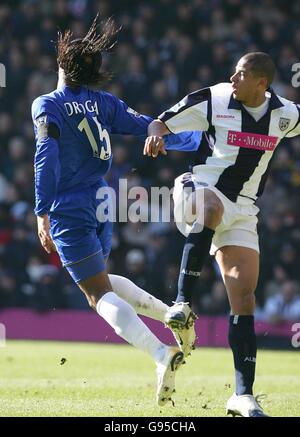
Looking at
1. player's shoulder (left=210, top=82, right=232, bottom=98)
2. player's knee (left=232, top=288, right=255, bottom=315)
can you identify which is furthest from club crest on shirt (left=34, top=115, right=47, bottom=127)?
player's knee (left=232, top=288, right=255, bottom=315)

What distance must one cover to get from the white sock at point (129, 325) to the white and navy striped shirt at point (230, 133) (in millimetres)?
1123

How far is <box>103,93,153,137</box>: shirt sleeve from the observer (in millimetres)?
7137

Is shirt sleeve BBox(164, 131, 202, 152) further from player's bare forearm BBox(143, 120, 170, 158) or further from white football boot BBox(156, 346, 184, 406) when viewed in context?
white football boot BBox(156, 346, 184, 406)

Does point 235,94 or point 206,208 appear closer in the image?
point 206,208

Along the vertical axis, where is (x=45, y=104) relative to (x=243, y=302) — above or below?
above

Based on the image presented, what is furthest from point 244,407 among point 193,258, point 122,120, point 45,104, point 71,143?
point 45,104

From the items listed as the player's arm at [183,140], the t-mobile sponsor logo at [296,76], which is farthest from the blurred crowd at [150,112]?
the player's arm at [183,140]

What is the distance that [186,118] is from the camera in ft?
22.7

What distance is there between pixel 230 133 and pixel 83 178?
1.06 meters

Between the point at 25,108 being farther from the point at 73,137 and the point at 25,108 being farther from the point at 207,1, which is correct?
the point at 73,137

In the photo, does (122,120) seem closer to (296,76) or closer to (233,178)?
(233,178)

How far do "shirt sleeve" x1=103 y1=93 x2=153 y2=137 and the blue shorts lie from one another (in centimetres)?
60

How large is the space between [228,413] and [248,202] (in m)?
1.46

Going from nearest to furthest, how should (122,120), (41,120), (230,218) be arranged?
(41,120) → (230,218) → (122,120)
